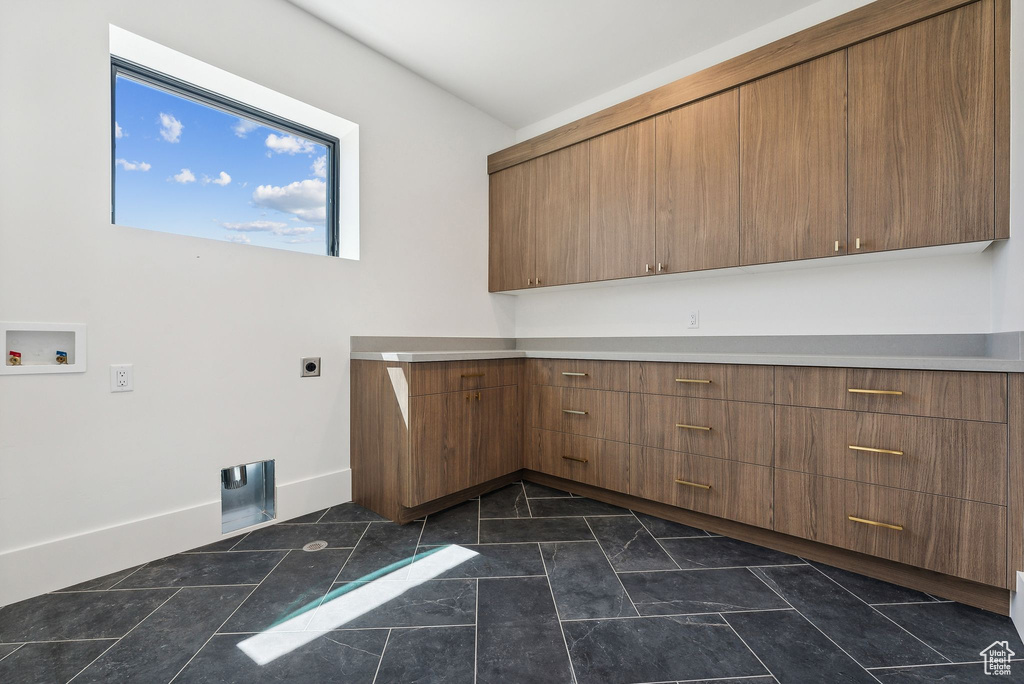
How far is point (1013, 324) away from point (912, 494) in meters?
0.72

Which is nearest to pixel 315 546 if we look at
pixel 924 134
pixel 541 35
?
pixel 541 35

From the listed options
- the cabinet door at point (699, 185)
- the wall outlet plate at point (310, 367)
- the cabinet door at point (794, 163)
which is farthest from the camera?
the wall outlet plate at point (310, 367)

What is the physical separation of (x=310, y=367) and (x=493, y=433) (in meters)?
1.10

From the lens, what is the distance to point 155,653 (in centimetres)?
132

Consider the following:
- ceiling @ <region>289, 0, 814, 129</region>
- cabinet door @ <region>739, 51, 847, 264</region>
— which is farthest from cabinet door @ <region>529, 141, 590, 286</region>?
cabinet door @ <region>739, 51, 847, 264</region>

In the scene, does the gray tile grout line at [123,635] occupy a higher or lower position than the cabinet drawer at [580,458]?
lower

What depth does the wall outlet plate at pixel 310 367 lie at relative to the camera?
7.82 ft

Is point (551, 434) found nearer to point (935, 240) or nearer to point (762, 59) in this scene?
point (935, 240)

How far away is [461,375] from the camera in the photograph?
253 centimetres

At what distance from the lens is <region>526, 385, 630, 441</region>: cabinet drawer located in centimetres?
250

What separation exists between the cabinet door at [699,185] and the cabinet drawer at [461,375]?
1.10m

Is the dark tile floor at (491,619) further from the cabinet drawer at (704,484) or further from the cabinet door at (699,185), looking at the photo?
the cabinet door at (699,185)

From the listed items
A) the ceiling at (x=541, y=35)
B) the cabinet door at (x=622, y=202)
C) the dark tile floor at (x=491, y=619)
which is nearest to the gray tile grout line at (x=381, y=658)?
the dark tile floor at (x=491, y=619)

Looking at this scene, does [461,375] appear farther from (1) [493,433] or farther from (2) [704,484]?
(2) [704,484]
